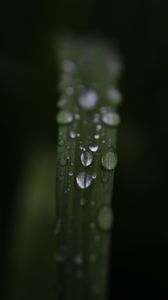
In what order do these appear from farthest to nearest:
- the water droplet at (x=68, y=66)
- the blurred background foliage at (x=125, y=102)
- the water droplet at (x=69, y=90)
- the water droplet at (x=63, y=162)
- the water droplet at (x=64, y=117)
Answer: the blurred background foliage at (x=125, y=102)
the water droplet at (x=68, y=66)
the water droplet at (x=69, y=90)
the water droplet at (x=64, y=117)
the water droplet at (x=63, y=162)

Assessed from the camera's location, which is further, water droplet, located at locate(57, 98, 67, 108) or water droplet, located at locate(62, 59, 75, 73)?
water droplet, located at locate(62, 59, 75, 73)

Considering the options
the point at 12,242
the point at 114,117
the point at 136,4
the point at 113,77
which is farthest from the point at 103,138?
the point at 136,4

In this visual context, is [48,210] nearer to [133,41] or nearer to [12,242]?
[12,242]

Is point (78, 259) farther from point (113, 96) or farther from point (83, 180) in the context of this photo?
point (113, 96)

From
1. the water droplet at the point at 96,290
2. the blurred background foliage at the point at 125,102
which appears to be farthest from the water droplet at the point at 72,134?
the blurred background foliage at the point at 125,102

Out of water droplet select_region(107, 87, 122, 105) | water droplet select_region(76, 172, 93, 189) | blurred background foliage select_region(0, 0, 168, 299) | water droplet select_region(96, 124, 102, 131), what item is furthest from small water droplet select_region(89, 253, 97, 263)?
blurred background foliage select_region(0, 0, 168, 299)

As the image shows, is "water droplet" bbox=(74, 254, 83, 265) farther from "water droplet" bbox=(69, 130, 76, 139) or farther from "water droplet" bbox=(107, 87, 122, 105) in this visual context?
"water droplet" bbox=(107, 87, 122, 105)

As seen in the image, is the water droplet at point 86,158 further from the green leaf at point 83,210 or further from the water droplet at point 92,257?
the water droplet at point 92,257
